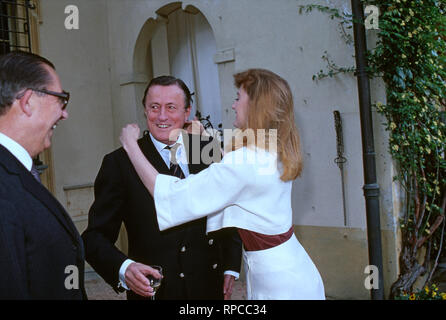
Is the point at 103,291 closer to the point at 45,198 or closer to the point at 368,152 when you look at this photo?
the point at 368,152

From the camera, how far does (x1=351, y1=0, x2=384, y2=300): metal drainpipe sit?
13.0ft

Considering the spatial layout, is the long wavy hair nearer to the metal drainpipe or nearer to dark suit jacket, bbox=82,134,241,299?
dark suit jacket, bbox=82,134,241,299

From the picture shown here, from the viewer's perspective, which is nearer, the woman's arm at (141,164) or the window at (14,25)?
the woman's arm at (141,164)

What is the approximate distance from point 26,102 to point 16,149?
0.16 m

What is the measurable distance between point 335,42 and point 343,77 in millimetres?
379

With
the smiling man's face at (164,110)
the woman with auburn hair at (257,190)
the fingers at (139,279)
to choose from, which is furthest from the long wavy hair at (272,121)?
the fingers at (139,279)

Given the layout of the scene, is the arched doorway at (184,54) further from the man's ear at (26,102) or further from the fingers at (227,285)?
the man's ear at (26,102)

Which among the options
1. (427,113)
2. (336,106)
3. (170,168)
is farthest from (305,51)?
(170,168)

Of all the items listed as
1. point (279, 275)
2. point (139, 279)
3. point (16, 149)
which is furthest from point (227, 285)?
point (16, 149)

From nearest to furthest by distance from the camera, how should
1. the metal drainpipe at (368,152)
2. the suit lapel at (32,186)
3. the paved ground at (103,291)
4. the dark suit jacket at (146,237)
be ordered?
1. the suit lapel at (32,186)
2. the dark suit jacket at (146,237)
3. the metal drainpipe at (368,152)
4. the paved ground at (103,291)

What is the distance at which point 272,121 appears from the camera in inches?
73.4

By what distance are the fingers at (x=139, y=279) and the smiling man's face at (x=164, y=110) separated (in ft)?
2.41

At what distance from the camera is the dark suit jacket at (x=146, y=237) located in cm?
207

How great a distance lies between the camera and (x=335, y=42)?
4410 millimetres
